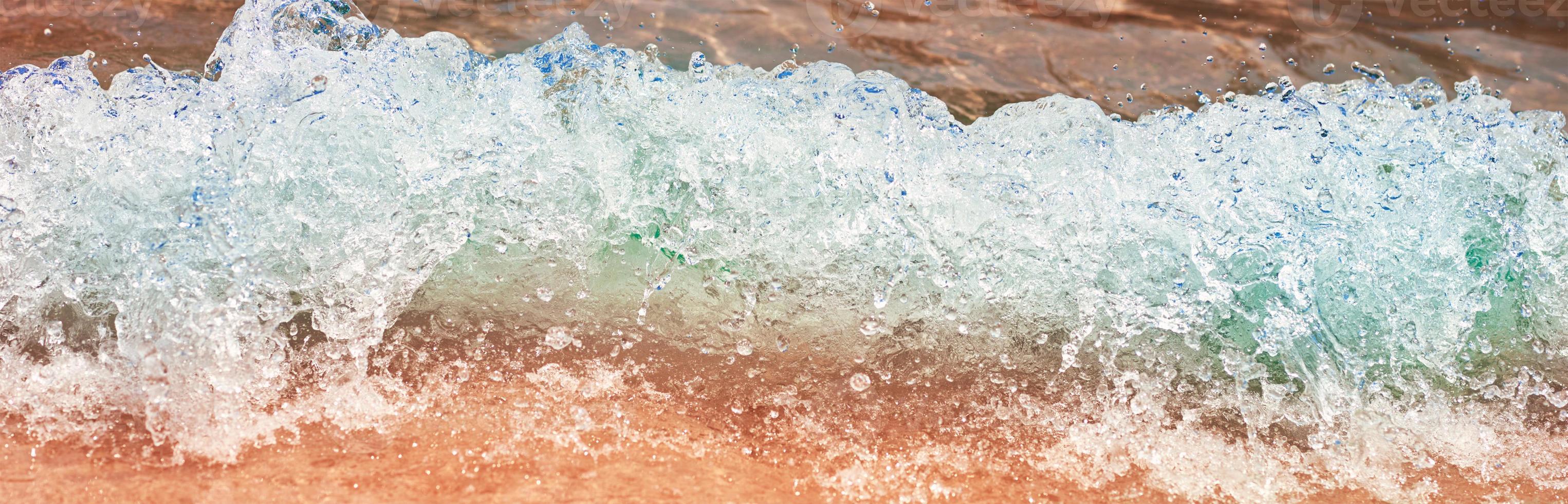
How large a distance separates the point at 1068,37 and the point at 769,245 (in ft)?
4.62

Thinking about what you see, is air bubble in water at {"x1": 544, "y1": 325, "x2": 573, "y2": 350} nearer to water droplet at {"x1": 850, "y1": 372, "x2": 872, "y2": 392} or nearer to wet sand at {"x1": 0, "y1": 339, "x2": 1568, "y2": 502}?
wet sand at {"x1": 0, "y1": 339, "x2": 1568, "y2": 502}

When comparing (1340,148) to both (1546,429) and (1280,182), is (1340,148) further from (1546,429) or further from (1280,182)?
(1546,429)

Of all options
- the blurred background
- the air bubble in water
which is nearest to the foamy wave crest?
the air bubble in water

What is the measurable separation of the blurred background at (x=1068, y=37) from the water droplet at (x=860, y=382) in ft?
4.34

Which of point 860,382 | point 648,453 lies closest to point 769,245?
point 860,382

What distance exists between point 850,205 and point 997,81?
3.73 feet

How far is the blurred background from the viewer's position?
284cm

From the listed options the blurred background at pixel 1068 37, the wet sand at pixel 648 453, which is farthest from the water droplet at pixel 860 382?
the blurred background at pixel 1068 37

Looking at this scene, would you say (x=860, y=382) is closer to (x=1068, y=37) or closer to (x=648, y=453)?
(x=648, y=453)

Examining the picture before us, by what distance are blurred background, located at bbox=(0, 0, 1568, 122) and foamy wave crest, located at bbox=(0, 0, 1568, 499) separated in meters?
0.66

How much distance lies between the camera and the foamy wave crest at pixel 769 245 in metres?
1.65

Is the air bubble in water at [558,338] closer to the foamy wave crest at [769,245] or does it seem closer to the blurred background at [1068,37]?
the foamy wave crest at [769,245]

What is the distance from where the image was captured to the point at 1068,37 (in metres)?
2.91

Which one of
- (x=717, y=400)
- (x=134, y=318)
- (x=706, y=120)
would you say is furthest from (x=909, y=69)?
(x=134, y=318)
